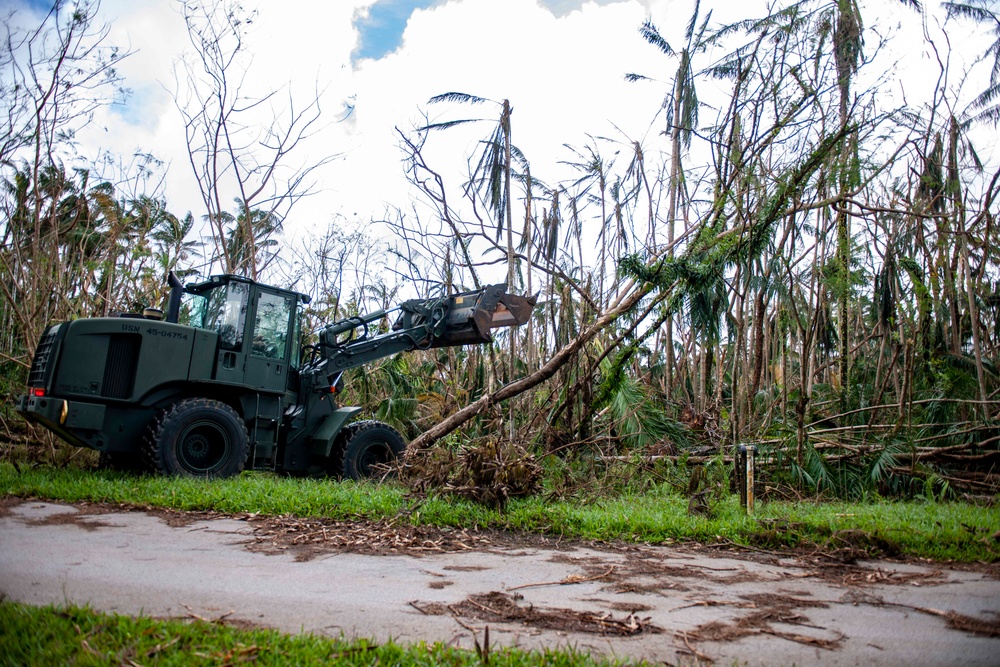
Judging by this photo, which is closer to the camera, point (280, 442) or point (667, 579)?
point (667, 579)

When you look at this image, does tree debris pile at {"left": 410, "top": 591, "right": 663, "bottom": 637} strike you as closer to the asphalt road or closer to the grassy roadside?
the asphalt road

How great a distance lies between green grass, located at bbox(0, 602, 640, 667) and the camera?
283 centimetres

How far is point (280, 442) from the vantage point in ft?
32.8

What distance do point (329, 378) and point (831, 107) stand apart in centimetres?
771

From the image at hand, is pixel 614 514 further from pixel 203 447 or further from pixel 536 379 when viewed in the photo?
pixel 203 447

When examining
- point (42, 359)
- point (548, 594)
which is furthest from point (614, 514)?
point (42, 359)

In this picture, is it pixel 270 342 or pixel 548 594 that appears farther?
pixel 270 342

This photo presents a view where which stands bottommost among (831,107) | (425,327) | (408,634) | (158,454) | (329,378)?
(408,634)

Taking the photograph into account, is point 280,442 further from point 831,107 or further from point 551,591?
point 831,107

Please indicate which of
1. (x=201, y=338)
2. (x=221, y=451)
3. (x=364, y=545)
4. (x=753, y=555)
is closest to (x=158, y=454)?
(x=221, y=451)

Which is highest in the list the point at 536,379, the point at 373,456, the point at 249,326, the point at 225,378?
the point at 249,326

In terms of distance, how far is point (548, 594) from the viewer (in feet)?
13.4

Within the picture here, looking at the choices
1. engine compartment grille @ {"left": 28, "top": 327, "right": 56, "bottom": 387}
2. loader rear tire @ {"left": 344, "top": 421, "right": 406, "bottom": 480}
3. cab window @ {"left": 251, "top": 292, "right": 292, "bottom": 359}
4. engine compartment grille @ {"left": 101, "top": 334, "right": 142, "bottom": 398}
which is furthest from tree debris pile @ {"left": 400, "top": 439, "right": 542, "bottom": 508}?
engine compartment grille @ {"left": 28, "top": 327, "right": 56, "bottom": 387}

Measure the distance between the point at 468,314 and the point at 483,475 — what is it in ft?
12.7
